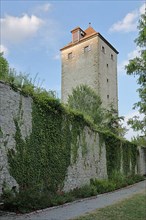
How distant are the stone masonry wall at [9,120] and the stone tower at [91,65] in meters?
26.9

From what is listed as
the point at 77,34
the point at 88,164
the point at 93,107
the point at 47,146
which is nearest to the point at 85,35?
the point at 77,34

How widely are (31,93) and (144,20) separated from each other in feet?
17.1

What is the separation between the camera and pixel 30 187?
937 centimetres

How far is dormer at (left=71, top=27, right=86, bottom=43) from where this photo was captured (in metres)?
41.2

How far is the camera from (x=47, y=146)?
34.8 feet

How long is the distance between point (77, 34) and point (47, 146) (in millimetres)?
33157

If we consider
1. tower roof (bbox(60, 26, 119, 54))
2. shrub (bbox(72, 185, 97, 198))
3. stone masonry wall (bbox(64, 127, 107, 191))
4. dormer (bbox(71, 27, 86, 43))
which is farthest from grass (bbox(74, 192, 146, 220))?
dormer (bbox(71, 27, 86, 43))

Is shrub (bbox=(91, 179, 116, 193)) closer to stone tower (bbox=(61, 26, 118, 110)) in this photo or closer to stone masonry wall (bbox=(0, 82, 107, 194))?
stone masonry wall (bbox=(0, 82, 107, 194))

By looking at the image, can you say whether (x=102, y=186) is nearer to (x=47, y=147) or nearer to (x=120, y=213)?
(x=47, y=147)

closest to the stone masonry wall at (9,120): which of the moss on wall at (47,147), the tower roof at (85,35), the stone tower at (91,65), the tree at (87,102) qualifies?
the moss on wall at (47,147)

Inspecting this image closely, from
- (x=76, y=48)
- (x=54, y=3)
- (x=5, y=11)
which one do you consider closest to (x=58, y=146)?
(x=54, y=3)

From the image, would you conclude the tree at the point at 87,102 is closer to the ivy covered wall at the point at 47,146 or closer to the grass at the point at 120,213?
the ivy covered wall at the point at 47,146

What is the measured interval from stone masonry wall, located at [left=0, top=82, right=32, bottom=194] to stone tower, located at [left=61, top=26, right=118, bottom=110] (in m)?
26.9

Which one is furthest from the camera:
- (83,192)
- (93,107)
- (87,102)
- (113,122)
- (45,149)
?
(113,122)
